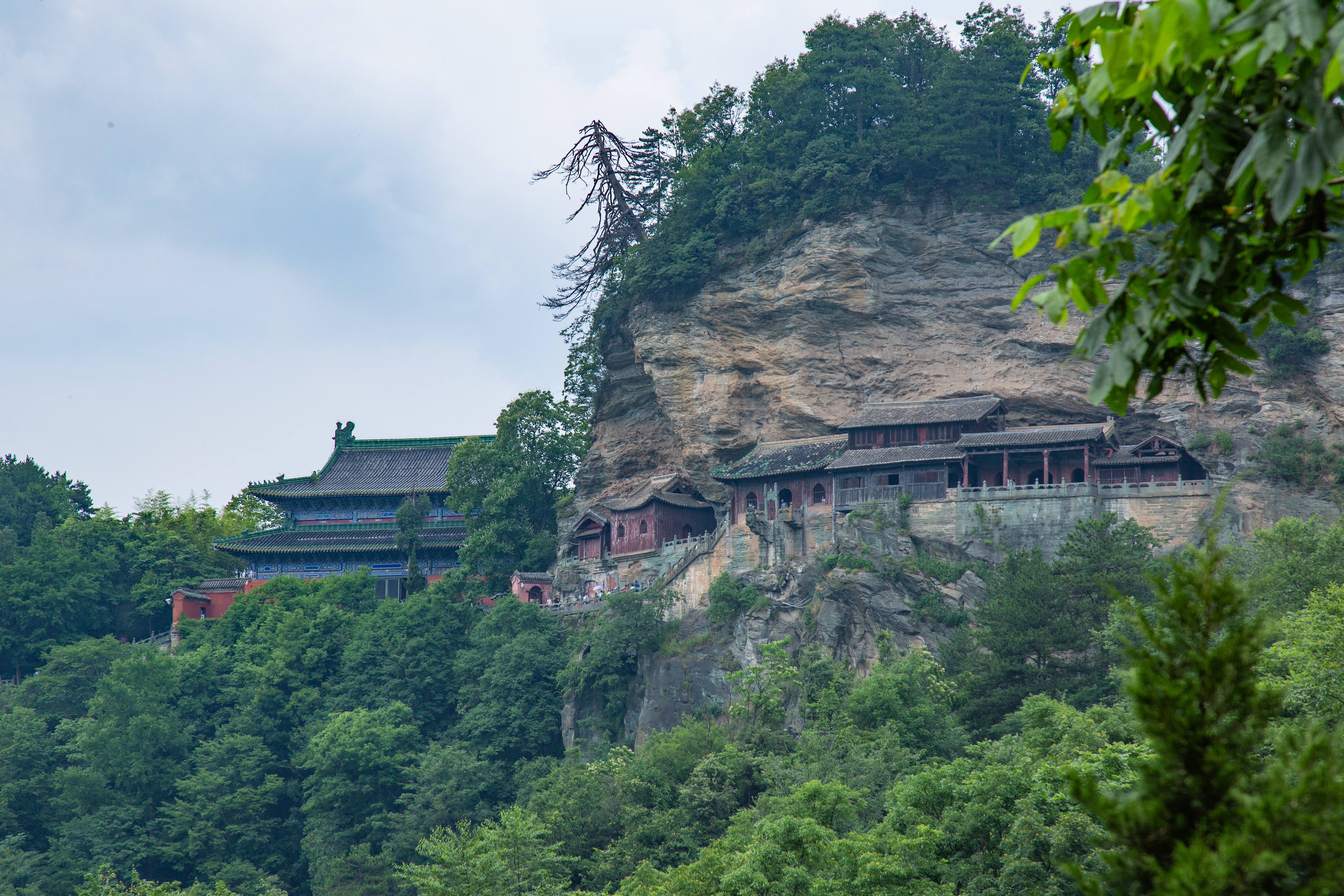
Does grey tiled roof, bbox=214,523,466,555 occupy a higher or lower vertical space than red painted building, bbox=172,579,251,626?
higher

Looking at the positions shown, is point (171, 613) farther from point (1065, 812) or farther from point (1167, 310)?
point (1167, 310)

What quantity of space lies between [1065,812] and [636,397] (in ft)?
122

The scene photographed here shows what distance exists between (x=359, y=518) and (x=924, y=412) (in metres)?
29.8

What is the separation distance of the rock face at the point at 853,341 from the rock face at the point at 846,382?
6cm

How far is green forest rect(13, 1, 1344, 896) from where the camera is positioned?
5.40 metres

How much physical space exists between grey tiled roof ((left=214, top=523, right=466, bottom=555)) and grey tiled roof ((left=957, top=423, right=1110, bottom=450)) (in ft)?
81.3

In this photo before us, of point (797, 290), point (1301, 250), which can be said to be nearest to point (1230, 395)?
point (797, 290)

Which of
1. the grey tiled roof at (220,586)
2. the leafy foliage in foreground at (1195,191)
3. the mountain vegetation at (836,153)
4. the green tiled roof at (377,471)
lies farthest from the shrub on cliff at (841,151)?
the leafy foliage in foreground at (1195,191)

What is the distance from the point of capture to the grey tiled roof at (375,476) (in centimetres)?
6038

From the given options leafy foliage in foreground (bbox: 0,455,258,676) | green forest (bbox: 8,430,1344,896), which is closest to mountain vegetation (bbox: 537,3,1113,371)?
green forest (bbox: 8,430,1344,896)

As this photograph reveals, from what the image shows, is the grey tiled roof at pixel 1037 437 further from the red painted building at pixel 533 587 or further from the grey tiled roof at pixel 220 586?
the grey tiled roof at pixel 220 586

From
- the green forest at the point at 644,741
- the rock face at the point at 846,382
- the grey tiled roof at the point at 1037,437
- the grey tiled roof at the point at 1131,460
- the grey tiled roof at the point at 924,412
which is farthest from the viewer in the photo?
the grey tiled roof at the point at 924,412

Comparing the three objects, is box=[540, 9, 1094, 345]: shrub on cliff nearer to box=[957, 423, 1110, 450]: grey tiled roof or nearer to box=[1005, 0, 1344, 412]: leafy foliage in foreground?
box=[957, 423, 1110, 450]: grey tiled roof

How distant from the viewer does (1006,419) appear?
147 ft
